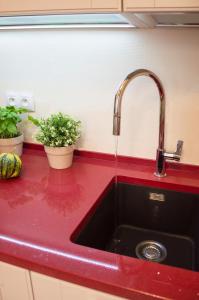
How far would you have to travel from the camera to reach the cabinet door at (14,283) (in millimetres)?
717

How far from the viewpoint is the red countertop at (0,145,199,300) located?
616mm

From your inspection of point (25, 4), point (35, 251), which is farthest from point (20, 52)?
point (35, 251)

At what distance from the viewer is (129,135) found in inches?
46.2

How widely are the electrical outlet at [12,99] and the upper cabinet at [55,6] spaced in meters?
0.52

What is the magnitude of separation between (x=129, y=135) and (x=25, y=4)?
611 mm

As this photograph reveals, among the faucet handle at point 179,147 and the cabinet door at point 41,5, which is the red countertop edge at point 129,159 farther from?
the cabinet door at point 41,5

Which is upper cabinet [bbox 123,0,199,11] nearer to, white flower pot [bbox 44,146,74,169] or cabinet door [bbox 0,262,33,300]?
white flower pot [bbox 44,146,74,169]

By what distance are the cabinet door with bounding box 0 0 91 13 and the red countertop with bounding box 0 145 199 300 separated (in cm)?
58

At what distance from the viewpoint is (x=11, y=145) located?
1.23m

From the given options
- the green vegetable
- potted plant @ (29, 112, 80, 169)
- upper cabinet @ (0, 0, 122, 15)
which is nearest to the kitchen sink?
potted plant @ (29, 112, 80, 169)

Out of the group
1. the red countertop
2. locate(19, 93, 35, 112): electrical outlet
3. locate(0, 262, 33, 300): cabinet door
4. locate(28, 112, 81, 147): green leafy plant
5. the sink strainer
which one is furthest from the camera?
locate(19, 93, 35, 112): electrical outlet

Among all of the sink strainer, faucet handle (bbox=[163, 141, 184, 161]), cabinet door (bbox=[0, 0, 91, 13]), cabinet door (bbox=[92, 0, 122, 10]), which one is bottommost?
the sink strainer

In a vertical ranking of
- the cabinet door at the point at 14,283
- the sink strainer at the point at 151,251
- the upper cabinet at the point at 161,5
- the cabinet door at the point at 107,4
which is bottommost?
the sink strainer at the point at 151,251

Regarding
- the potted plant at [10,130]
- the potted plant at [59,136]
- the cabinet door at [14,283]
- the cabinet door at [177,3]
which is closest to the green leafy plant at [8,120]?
the potted plant at [10,130]
